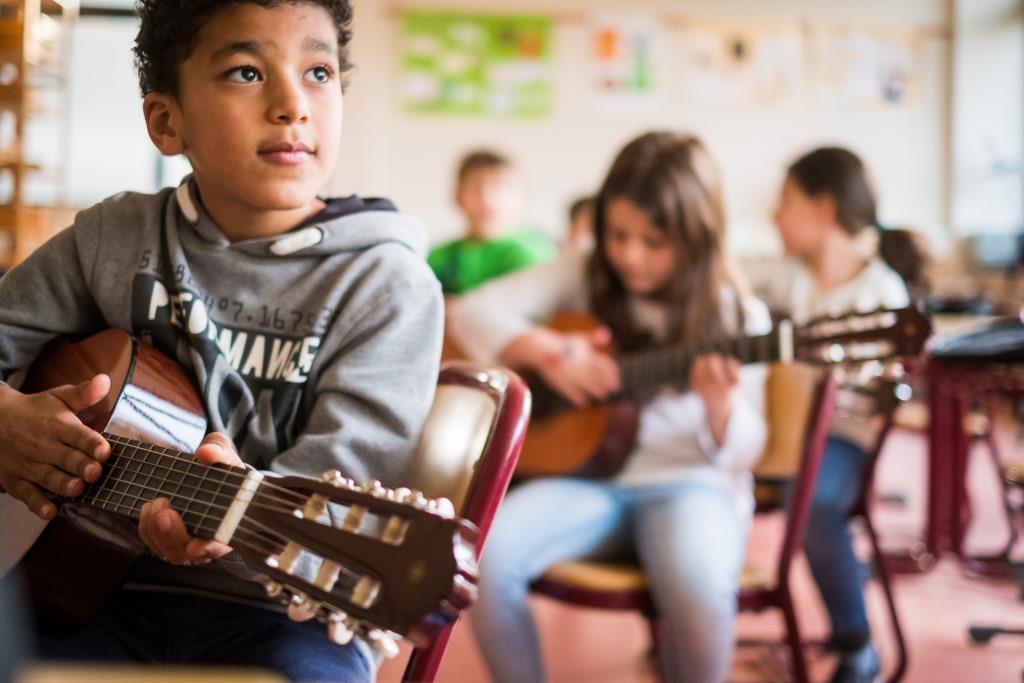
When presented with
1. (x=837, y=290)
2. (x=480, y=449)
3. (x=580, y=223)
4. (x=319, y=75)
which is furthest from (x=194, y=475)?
(x=580, y=223)

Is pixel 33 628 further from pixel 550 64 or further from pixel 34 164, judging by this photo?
pixel 550 64

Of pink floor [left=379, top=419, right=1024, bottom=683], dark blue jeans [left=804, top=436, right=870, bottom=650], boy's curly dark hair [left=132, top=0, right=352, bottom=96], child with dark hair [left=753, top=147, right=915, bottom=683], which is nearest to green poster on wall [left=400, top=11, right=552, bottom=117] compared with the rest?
pink floor [left=379, top=419, right=1024, bottom=683]

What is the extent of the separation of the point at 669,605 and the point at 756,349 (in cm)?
48

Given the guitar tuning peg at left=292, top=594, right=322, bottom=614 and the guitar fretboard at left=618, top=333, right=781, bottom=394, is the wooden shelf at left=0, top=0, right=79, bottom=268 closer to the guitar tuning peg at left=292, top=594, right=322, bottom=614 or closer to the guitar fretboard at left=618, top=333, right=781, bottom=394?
the guitar tuning peg at left=292, top=594, right=322, bottom=614

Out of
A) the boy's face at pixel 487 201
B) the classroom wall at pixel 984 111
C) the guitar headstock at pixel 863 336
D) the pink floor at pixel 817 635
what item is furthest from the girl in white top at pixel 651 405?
the classroom wall at pixel 984 111

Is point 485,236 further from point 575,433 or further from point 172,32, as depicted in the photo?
point 172,32

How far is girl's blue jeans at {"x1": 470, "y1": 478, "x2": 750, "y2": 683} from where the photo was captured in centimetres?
140

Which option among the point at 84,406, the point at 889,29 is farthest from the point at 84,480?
the point at 889,29

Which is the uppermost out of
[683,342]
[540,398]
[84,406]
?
[84,406]

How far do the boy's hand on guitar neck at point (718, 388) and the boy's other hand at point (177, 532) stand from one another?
1035 millimetres

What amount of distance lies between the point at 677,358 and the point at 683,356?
0.04 feet

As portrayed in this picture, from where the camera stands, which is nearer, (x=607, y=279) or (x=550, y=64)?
(x=607, y=279)

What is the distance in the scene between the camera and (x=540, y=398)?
188 centimetres

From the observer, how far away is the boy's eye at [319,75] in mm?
885
